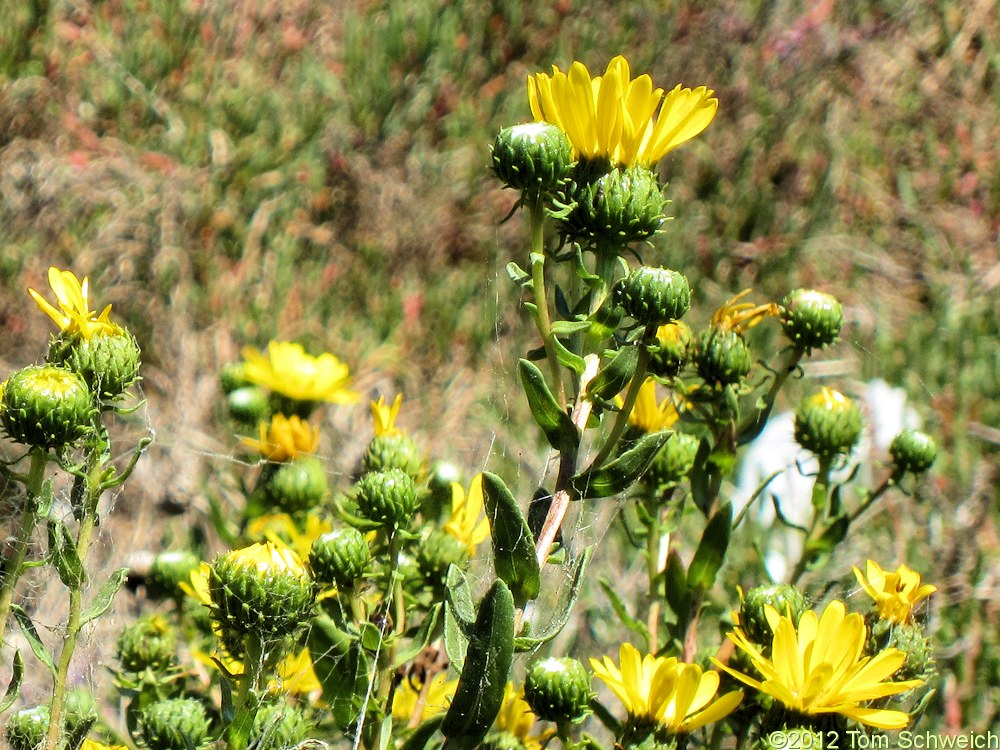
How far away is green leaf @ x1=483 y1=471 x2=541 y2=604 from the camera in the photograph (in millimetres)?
1076

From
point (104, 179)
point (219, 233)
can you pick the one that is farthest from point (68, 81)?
point (219, 233)

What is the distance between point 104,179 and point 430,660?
3.04m

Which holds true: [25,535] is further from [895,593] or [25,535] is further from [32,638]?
[895,593]

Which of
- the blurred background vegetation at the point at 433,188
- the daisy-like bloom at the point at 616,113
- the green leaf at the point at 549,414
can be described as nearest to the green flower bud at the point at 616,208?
the daisy-like bloom at the point at 616,113

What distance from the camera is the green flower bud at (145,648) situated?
161 cm

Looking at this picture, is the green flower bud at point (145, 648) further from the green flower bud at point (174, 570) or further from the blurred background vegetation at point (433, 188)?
the blurred background vegetation at point (433, 188)

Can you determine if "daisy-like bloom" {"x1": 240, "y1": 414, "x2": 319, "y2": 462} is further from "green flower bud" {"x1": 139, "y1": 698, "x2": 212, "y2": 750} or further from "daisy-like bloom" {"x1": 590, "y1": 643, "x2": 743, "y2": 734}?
"daisy-like bloom" {"x1": 590, "y1": 643, "x2": 743, "y2": 734}

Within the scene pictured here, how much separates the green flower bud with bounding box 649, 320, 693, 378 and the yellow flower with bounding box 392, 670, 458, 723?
496 millimetres

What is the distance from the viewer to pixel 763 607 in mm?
1332

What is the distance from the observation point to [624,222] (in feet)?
3.84

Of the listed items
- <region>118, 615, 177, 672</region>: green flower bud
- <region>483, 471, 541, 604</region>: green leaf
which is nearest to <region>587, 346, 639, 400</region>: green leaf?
<region>483, 471, 541, 604</region>: green leaf

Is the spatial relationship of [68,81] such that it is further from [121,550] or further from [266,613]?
[266,613]

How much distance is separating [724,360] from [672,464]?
0.73 feet

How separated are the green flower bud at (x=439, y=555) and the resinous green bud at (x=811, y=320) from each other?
59cm
